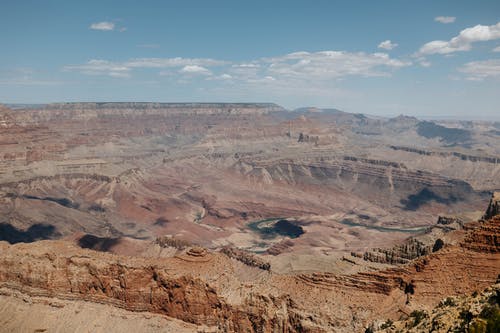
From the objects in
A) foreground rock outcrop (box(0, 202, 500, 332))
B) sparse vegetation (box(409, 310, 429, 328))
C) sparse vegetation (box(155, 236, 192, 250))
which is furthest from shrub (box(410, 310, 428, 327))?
sparse vegetation (box(155, 236, 192, 250))

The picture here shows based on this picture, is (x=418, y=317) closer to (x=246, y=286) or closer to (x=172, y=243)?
(x=246, y=286)

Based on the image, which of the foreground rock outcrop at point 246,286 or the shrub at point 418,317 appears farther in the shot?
the foreground rock outcrop at point 246,286

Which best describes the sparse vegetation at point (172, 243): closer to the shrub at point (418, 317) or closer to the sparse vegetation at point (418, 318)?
the shrub at point (418, 317)

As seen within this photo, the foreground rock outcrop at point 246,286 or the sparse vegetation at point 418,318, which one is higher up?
the sparse vegetation at point 418,318

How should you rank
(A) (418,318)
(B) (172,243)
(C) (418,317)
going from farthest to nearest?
1. (B) (172,243)
2. (C) (418,317)
3. (A) (418,318)

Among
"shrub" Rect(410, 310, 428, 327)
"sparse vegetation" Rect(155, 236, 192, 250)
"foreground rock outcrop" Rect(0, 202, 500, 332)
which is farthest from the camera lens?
"sparse vegetation" Rect(155, 236, 192, 250)

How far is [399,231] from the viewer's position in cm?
18000

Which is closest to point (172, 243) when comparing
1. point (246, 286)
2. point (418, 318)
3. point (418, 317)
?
point (246, 286)

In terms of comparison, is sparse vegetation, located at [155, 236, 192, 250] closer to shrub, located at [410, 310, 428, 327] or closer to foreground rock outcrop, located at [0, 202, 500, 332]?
foreground rock outcrop, located at [0, 202, 500, 332]

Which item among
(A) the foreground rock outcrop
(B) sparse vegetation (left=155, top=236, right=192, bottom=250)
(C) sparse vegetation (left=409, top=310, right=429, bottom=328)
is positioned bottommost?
(B) sparse vegetation (left=155, top=236, right=192, bottom=250)

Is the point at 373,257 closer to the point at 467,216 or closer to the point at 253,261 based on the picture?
the point at 253,261

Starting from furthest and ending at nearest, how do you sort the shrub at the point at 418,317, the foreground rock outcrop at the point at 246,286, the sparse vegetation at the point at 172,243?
the sparse vegetation at the point at 172,243 → the foreground rock outcrop at the point at 246,286 → the shrub at the point at 418,317

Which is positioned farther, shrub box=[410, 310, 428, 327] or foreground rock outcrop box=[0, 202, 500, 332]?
foreground rock outcrop box=[0, 202, 500, 332]

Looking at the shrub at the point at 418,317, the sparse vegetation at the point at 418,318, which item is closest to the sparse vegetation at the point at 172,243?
the shrub at the point at 418,317
